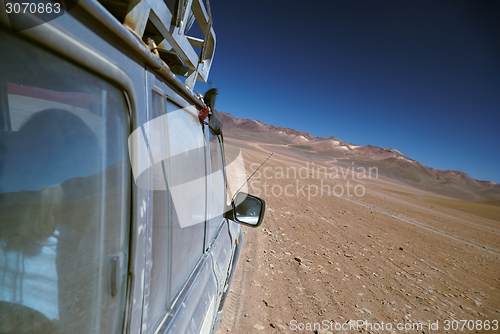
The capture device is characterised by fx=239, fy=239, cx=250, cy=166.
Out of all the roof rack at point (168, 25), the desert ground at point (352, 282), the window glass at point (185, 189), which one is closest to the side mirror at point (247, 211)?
the window glass at point (185, 189)

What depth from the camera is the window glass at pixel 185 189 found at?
1.02m

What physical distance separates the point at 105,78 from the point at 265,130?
485ft

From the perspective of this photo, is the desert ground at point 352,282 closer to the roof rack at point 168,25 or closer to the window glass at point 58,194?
the window glass at point 58,194

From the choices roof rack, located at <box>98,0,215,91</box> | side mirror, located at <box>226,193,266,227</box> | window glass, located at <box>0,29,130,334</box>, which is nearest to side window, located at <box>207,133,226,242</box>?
side mirror, located at <box>226,193,266,227</box>

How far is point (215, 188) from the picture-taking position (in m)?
1.82

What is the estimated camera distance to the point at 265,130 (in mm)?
146500

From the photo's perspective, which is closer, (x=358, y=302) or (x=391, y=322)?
(x=391, y=322)

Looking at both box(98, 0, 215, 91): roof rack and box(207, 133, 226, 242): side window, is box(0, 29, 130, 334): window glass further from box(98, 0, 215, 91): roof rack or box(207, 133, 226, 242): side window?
box(207, 133, 226, 242): side window

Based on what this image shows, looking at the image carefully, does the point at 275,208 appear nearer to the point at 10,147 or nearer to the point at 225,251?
the point at 225,251

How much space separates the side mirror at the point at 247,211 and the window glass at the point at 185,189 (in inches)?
26.4

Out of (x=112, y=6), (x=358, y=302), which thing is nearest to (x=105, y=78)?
(x=112, y=6)

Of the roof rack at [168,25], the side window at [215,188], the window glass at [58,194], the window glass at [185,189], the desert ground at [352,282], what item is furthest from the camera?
the desert ground at [352,282]

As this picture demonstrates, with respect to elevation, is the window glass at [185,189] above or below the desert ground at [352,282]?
above

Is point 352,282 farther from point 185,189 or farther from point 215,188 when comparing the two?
point 185,189
